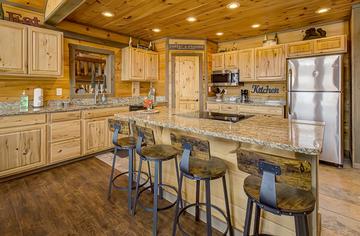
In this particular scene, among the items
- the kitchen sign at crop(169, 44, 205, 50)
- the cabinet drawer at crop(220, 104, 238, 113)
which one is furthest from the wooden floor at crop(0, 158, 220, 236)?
the kitchen sign at crop(169, 44, 205, 50)

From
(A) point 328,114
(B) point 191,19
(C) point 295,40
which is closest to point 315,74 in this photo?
(A) point 328,114

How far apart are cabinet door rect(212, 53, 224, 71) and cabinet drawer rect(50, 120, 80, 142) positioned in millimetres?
3600

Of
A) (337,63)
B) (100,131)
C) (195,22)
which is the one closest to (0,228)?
(100,131)

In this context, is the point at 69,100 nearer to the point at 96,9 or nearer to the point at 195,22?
the point at 96,9

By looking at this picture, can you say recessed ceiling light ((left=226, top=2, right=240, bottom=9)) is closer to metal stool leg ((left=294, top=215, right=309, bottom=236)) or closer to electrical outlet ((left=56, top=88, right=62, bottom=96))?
metal stool leg ((left=294, top=215, right=309, bottom=236))

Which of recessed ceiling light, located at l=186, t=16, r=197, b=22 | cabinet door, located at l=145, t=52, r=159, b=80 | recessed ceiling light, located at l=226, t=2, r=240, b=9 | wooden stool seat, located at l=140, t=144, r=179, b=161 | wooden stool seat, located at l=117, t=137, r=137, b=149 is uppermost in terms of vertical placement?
recessed ceiling light, located at l=186, t=16, r=197, b=22

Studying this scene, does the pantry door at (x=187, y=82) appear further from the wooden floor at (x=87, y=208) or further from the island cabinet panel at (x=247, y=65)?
the wooden floor at (x=87, y=208)

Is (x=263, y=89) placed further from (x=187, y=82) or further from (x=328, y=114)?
(x=187, y=82)

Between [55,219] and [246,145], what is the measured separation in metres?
2.01

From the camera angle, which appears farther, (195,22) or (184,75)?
(184,75)

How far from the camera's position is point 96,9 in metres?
3.45

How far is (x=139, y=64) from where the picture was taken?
4941 mm

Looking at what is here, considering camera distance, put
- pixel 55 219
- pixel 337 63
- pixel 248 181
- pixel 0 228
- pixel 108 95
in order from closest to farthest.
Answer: pixel 248 181 → pixel 0 228 → pixel 55 219 → pixel 337 63 → pixel 108 95

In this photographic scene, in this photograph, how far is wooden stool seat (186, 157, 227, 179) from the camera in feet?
5.20
